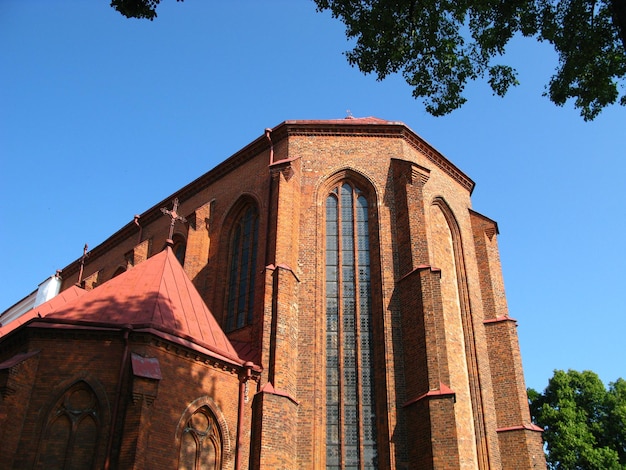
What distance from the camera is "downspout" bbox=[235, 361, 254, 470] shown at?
42.1 feet

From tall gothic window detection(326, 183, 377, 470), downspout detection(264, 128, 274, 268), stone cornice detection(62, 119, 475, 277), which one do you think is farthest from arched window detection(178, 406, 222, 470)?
stone cornice detection(62, 119, 475, 277)

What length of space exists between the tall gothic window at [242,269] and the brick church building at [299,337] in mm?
54

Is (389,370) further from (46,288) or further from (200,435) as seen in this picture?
(46,288)

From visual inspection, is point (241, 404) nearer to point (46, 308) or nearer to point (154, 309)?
point (154, 309)

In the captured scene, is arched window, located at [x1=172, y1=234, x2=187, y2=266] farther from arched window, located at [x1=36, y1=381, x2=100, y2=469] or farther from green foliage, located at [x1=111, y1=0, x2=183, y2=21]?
green foliage, located at [x1=111, y1=0, x2=183, y2=21]

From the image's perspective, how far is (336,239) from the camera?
1661cm

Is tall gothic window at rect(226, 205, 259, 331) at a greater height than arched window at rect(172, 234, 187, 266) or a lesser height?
lesser

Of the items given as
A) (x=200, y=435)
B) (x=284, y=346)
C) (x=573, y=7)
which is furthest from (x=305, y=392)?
(x=573, y=7)

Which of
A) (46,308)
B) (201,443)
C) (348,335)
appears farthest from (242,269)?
(46,308)

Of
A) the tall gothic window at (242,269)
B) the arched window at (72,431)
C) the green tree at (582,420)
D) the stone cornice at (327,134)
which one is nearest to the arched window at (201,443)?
the arched window at (72,431)

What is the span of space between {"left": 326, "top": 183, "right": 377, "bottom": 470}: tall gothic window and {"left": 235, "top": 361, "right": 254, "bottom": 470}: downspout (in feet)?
6.85

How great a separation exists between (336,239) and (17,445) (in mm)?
9038

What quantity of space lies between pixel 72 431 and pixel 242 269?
24.4 ft

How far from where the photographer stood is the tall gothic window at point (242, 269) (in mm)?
17047
